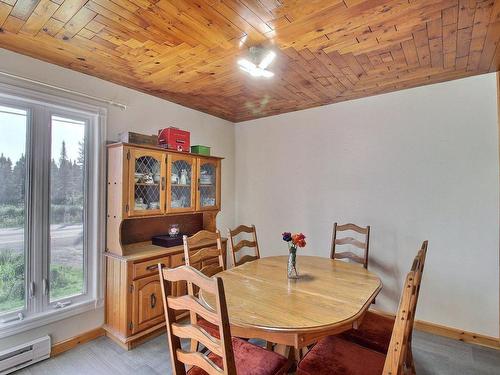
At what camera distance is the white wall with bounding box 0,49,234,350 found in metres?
2.15

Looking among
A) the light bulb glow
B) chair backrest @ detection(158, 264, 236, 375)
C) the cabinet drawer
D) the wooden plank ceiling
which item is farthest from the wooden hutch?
chair backrest @ detection(158, 264, 236, 375)

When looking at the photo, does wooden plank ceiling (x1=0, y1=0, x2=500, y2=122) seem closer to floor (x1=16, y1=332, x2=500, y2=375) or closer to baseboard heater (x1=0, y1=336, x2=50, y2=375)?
baseboard heater (x1=0, y1=336, x2=50, y2=375)

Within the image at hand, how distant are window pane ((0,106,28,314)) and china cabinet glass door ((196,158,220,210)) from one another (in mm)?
1528

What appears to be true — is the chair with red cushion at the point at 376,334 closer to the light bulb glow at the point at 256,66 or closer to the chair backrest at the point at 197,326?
the chair backrest at the point at 197,326

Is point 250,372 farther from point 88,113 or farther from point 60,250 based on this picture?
point 88,113

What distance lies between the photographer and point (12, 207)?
6.94 feet

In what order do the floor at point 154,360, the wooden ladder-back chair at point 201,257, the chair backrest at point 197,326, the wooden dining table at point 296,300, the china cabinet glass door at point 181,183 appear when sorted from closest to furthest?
the chair backrest at point 197,326
the wooden dining table at point 296,300
the wooden ladder-back chair at point 201,257
the floor at point 154,360
the china cabinet glass door at point 181,183

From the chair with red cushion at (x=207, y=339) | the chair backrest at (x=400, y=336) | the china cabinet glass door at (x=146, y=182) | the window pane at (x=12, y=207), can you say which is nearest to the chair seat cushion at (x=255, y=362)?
the chair with red cushion at (x=207, y=339)

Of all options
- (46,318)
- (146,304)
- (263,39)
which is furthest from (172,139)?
(46,318)

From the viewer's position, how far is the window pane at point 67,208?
2346mm

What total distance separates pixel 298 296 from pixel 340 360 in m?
0.37

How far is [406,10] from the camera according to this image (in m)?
1.59

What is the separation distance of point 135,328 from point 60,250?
944 mm

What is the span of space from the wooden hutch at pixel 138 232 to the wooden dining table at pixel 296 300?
0.89 m
